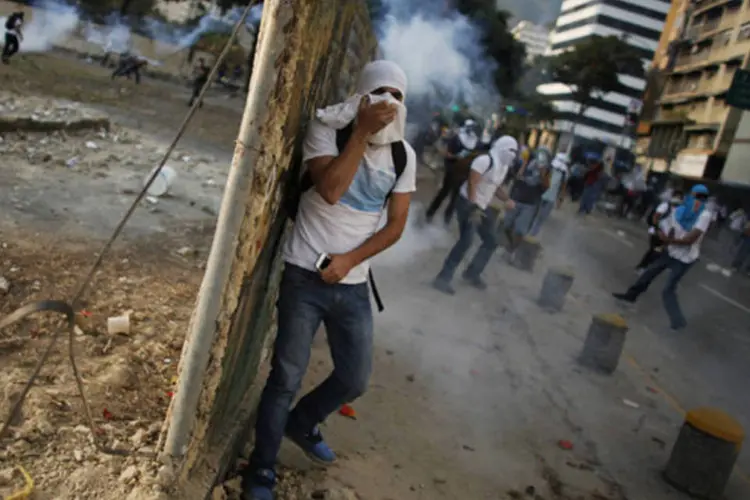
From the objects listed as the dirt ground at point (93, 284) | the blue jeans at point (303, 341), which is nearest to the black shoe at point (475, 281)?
the dirt ground at point (93, 284)

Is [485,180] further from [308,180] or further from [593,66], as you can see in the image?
[593,66]

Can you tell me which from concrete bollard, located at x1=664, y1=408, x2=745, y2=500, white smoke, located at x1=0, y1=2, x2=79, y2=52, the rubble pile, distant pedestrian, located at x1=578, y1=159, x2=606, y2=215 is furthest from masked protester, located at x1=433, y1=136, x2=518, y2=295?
white smoke, located at x1=0, y1=2, x2=79, y2=52

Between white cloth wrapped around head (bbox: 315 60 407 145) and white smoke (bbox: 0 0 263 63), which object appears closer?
white cloth wrapped around head (bbox: 315 60 407 145)

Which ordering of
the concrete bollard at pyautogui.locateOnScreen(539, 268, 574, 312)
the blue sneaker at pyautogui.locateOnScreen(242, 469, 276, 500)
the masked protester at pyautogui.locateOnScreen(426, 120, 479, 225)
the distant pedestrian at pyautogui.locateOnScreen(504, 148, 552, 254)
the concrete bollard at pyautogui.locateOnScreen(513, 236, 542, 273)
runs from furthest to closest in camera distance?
the masked protester at pyautogui.locateOnScreen(426, 120, 479, 225) → the concrete bollard at pyautogui.locateOnScreen(513, 236, 542, 273) → the distant pedestrian at pyautogui.locateOnScreen(504, 148, 552, 254) → the concrete bollard at pyautogui.locateOnScreen(539, 268, 574, 312) → the blue sneaker at pyautogui.locateOnScreen(242, 469, 276, 500)

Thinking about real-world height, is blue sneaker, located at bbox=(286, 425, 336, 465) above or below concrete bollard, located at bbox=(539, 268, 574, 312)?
below

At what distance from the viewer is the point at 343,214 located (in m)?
2.83

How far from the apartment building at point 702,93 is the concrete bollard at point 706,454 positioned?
37174 millimetres

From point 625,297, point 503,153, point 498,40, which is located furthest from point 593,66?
point 503,153

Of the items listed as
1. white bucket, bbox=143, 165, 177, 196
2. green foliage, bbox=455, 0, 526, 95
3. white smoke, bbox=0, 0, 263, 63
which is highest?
green foliage, bbox=455, 0, 526, 95

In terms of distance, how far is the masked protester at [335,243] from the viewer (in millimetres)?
2742

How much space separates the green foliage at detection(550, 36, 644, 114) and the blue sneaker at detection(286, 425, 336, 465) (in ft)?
172

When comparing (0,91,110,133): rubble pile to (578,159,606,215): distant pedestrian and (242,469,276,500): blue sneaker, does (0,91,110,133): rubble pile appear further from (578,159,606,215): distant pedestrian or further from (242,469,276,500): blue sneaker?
(578,159,606,215): distant pedestrian

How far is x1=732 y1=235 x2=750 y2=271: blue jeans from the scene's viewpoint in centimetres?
1752

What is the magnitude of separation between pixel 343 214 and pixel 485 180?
494 centimetres
